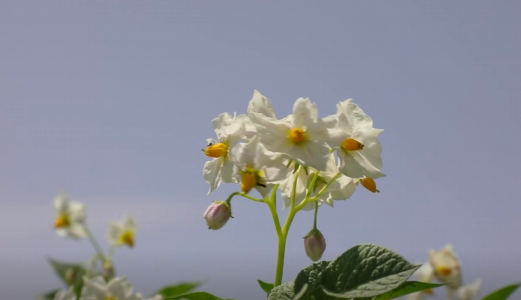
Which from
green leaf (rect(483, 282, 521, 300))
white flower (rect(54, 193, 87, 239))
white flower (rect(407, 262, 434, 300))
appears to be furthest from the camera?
white flower (rect(54, 193, 87, 239))

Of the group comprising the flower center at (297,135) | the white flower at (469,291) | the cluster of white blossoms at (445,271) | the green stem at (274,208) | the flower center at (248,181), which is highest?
the flower center at (297,135)

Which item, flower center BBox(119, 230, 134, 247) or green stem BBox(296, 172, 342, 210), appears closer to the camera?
green stem BBox(296, 172, 342, 210)

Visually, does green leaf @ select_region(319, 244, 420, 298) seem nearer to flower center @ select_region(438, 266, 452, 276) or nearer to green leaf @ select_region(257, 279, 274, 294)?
green leaf @ select_region(257, 279, 274, 294)

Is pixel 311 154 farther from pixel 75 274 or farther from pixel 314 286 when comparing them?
pixel 75 274

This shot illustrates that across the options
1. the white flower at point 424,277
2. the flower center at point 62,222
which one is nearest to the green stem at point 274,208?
the white flower at point 424,277

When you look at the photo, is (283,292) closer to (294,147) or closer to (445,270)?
(294,147)

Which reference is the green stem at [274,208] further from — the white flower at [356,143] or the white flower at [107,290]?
the white flower at [107,290]

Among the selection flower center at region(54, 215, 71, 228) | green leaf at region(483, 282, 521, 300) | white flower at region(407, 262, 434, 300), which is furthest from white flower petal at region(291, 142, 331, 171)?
flower center at region(54, 215, 71, 228)
